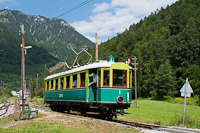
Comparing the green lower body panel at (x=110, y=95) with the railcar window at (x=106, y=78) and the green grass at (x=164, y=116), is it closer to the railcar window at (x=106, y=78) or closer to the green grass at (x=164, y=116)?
the railcar window at (x=106, y=78)

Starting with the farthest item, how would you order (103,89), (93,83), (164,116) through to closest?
1. (164,116)
2. (93,83)
3. (103,89)

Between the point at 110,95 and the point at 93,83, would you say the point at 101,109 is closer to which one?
the point at 110,95

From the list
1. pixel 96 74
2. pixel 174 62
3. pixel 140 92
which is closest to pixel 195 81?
pixel 174 62

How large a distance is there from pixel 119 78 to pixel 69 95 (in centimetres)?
450

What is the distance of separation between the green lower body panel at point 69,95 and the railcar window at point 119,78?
2.05 m

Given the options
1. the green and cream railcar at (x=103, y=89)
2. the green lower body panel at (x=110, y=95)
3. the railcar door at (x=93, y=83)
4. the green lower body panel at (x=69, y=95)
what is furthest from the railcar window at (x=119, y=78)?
the green lower body panel at (x=69, y=95)

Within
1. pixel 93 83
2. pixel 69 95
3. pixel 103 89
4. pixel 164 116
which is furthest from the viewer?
pixel 164 116

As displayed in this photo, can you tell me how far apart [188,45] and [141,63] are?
16098mm

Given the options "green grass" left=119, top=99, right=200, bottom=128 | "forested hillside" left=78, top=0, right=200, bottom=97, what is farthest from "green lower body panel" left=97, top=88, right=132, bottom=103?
"forested hillside" left=78, top=0, right=200, bottom=97

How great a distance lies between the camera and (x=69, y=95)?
17.5 meters

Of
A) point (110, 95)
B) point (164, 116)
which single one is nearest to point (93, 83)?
point (110, 95)

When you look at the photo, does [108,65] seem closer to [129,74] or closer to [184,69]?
[129,74]

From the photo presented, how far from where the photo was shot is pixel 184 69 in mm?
60812

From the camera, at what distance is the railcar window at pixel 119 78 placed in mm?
14350
